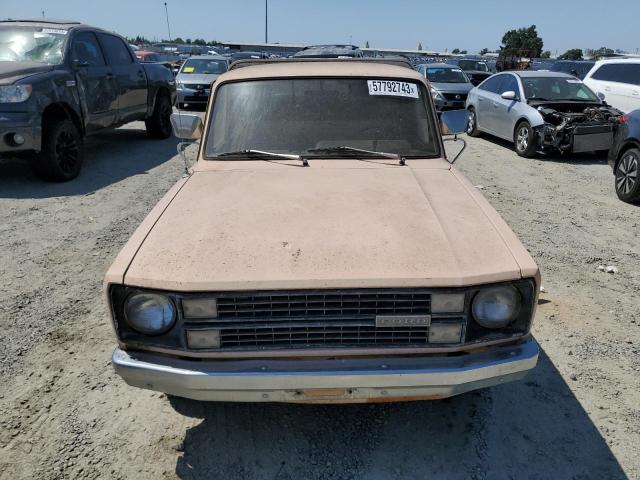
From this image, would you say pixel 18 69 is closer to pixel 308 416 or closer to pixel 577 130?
pixel 308 416

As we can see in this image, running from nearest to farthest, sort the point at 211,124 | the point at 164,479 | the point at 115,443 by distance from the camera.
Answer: the point at 164,479, the point at 115,443, the point at 211,124

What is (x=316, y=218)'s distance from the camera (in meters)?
2.52

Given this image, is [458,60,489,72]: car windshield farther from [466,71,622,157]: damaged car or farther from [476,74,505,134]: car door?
[466,71,622,157]: damaged car

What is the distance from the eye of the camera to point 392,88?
3473mm

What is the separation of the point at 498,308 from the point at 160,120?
1009 cm

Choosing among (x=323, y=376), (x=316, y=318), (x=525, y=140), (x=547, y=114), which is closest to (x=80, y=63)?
(x=316, y=318)

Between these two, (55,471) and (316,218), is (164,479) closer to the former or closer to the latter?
(55,471)

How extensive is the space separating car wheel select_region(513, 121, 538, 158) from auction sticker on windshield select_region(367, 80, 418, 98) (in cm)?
691

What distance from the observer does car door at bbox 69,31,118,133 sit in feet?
25.3

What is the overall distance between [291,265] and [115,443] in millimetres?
1438

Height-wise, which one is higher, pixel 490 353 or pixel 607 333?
pixel 490 353

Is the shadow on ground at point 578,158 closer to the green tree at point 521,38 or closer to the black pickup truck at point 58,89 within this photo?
the black pickup truck at point 58,89

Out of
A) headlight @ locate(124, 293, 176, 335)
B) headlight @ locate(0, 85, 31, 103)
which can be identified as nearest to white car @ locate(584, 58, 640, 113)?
headlight @ locate(0, 85, 31, 103)

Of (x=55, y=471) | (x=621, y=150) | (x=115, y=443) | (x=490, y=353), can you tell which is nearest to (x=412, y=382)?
(x=490, y=353)
